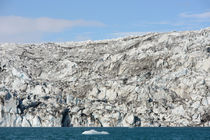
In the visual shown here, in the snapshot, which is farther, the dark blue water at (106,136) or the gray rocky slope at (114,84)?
the gray rocky slope at (114,84)

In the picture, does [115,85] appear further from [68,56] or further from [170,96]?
[68,56]

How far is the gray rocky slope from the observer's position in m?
88.4

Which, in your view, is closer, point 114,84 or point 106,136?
point 106,136

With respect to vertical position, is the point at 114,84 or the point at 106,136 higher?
the point at 114,84

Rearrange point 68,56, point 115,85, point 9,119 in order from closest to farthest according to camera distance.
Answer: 1. point 9,119
2. point 115,85
3. point 68,56

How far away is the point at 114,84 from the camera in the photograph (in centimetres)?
10000

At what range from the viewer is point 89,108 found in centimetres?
9162

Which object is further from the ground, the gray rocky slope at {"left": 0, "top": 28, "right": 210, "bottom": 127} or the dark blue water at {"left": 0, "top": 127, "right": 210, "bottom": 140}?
the gray rocky slope at {"left": 0, "top": 28, "right": 210, "bottom": 127}

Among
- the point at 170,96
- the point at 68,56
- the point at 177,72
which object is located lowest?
the point at 170,96

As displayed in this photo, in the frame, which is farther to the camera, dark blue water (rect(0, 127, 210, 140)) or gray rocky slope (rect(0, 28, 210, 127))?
gray rocky slope (rect(0, 28, 210, 127))

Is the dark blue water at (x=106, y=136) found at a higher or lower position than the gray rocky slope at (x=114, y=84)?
lower

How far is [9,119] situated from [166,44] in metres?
51.8

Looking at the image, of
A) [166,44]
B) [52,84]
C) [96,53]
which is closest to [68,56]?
[96,53]

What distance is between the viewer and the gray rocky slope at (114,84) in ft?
290
